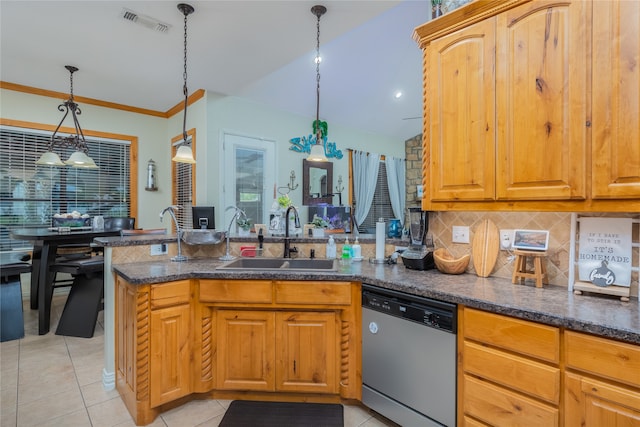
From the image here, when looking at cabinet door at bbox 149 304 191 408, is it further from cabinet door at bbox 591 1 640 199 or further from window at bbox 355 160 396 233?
window at bbox 355 160 396 233

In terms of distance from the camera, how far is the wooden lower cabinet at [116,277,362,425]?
196 cm

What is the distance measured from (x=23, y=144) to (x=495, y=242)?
564cm

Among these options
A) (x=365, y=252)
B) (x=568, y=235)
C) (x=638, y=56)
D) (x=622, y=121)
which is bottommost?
(x=365, y=252)

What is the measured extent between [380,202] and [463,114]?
5064mm

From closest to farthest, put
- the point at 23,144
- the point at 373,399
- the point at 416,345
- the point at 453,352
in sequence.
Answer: the point at 453,352, the point at 416,345, the point at 373,399, the point at 23,144

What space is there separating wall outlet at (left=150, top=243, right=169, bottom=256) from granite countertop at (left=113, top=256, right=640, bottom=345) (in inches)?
5.1

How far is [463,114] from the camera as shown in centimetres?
182

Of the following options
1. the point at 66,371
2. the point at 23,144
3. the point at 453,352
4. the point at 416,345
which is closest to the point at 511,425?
the point at 453,352

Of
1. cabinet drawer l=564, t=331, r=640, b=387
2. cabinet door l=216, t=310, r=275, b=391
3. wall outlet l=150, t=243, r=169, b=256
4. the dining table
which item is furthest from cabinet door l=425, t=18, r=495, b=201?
the dining table

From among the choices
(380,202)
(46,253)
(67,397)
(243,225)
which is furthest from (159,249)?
(380,202)

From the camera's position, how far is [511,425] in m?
1.38

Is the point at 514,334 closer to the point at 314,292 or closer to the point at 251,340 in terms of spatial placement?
the point at 314,292

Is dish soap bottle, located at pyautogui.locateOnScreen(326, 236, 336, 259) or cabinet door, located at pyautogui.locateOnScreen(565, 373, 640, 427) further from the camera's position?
dish soap bottle, located at pyautogui.locateOnScreen(326, 236, 336, 259)

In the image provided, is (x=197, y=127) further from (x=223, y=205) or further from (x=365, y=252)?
(x=365, y=252)
